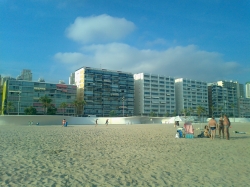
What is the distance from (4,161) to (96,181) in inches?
151

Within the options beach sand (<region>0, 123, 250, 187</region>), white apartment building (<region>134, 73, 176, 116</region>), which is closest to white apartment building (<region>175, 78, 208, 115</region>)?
white apartment building (<region>134, 73, 176, 116</region>)

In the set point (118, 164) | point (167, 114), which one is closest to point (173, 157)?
point (118, 164)

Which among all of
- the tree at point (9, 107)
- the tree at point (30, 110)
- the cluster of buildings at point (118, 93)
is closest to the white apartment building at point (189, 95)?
the cluster of buildings at point (118, 93)

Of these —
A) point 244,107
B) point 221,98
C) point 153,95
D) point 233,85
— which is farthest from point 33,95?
point 244,107

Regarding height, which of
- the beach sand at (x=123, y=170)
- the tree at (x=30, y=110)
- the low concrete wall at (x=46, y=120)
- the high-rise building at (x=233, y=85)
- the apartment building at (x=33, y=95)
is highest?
the high-rise building at (x=233, y=85)

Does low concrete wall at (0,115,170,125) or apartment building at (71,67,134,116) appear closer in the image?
low concrete wall at (0,115,170,125)

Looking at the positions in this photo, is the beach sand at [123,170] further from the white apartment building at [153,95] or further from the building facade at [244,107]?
the building facade at [244,107]

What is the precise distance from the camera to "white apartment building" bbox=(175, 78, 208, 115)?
13588 centimetres

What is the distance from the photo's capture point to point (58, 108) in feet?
321

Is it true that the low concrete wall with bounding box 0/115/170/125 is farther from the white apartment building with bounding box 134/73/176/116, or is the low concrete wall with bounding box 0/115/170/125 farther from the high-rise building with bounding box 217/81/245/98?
the high-rise building with bounding box 217/81/245/98

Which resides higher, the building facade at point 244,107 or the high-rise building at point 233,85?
the high-rise building at point 233,85

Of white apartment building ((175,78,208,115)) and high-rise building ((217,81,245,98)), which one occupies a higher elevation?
high-rise building ((217,81,245,98))

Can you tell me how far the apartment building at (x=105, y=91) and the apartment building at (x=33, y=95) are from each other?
312 inches

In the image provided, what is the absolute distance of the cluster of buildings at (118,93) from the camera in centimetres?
9344
